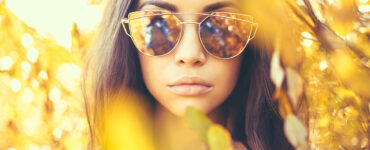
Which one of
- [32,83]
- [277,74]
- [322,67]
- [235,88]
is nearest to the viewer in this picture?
[277,74]

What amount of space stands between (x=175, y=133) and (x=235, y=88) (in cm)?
28

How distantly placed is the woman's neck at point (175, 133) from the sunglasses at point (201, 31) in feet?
1.03

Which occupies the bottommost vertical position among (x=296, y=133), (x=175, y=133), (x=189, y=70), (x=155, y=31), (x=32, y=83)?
(x=175, y=133)

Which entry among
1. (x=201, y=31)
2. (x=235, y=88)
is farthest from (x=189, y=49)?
(x=235, y=88)

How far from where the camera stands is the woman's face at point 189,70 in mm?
1251

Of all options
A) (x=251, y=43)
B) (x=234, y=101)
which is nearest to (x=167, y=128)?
(x=234, y=101)

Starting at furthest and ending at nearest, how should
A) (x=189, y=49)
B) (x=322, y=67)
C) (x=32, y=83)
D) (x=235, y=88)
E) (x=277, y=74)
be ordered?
(x=32, y=83)
(x=235, y=88)
(x=322, y=67)
(x=189, y=49)
(x=277, y=74)

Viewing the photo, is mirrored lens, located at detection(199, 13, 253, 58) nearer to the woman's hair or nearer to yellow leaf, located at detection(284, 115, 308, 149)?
the woman's hair

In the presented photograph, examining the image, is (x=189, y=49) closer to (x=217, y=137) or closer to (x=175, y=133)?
(x=175, y=133)

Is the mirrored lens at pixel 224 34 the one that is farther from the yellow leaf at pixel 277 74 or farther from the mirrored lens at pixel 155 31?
the yellow leaf at pixel 277 74

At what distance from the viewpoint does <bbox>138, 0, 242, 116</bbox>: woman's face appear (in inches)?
49.3

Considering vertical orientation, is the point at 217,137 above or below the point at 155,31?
above

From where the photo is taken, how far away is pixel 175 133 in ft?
4.94

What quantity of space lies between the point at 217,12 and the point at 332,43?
1.90ft
